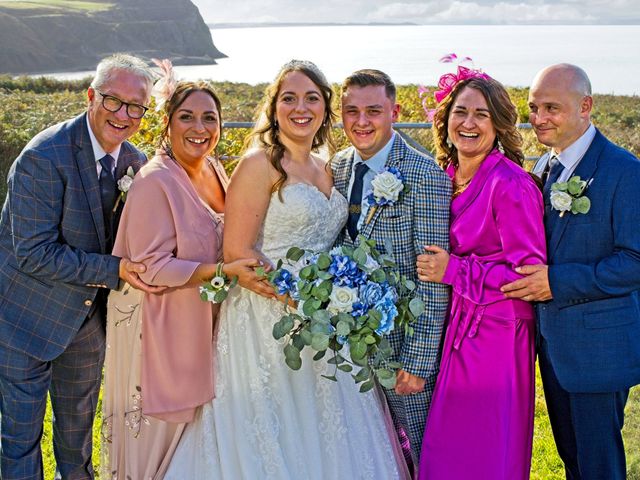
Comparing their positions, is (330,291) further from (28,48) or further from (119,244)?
(28,48)

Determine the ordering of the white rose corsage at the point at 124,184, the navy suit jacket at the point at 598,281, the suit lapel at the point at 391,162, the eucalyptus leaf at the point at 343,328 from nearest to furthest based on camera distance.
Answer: the eucalyptus leaf at the point at 343,328
the navy suit jacket at the point at 598,281
the suit lapel at the point at 391,162
the white rose corsage at the point at 124,184

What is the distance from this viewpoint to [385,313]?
3363 mm

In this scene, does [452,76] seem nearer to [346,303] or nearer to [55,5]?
[346,303]

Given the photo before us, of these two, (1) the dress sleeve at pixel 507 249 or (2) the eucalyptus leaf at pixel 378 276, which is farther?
(1) the dress sleeve at pixel 507 249

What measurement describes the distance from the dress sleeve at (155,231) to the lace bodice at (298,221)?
0.42 metres

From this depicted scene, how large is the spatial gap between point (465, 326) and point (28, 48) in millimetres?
40597

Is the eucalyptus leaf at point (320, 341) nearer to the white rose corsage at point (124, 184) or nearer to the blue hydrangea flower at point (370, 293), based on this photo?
the blue hydrangea flower at point (370, 293)

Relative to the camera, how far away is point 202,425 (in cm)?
402

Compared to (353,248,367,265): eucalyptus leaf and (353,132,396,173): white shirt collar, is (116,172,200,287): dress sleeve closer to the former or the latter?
(353,248,367,265): eucalyptus leaf

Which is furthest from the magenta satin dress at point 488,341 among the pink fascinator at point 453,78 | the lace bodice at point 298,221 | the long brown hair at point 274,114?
the long brown hair at point 274,114

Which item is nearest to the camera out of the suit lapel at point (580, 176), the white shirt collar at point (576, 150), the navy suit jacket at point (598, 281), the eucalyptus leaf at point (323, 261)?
the eucalyptus leaf at point (323, 261)

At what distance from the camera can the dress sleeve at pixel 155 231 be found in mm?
3859

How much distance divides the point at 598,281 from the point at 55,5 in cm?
6166

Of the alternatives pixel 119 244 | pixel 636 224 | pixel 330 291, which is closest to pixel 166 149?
pixel 119 244
